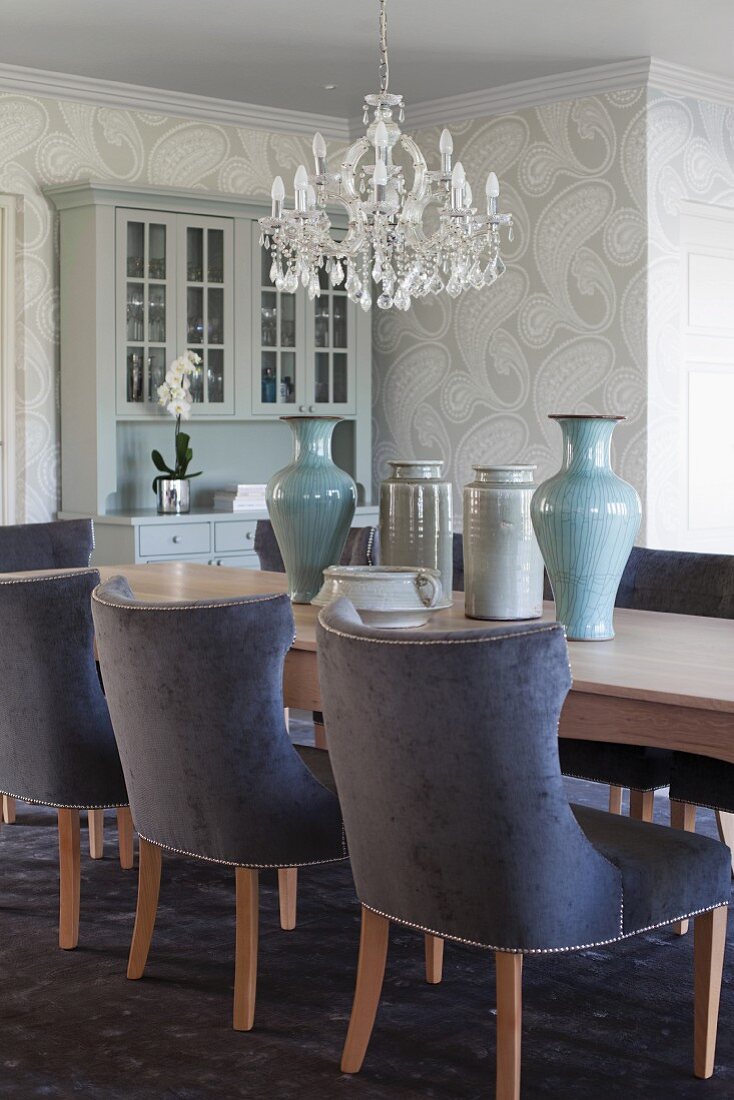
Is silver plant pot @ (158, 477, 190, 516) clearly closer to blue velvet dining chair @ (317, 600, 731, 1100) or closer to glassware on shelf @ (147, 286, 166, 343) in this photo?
glassware on shelf @ (147, 286, 166, 343)

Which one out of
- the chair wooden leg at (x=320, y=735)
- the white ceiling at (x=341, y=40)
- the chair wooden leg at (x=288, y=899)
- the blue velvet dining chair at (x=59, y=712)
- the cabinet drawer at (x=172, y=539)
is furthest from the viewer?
the cabinet drawer at (x=172, y=539)

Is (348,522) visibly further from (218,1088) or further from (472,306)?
(472,306)

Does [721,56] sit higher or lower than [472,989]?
higher

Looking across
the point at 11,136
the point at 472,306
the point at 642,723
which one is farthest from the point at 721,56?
the point at 642,723

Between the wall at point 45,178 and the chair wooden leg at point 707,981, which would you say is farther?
the wall at point 45,178

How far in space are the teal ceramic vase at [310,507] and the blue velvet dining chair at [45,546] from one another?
45.4 inches

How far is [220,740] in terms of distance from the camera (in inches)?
93.0

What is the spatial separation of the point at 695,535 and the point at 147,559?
7.63 feet

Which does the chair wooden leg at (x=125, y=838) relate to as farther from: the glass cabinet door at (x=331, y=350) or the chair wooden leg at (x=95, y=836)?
the glass cabinet door at (x=331, y=350)

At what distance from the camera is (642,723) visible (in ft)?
7.22

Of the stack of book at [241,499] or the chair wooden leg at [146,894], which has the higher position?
the stack of book at [241,499]

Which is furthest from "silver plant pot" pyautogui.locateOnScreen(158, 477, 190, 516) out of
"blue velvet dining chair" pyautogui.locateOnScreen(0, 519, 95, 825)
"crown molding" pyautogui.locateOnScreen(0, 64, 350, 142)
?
"crown molding" pyautogui.locateOnScreen(0, 64, 350, 142)

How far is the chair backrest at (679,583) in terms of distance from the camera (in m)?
3.22

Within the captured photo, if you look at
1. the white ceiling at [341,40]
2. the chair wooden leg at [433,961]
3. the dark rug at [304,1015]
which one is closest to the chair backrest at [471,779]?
the dark rug at [304,1015]
